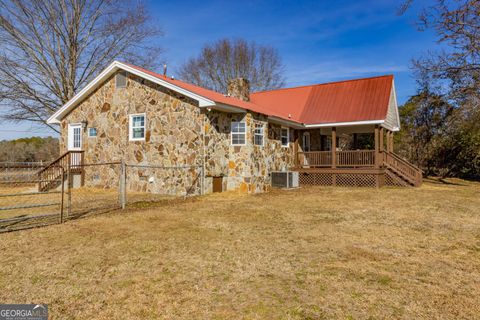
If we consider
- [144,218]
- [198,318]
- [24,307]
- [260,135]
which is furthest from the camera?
[260,135]

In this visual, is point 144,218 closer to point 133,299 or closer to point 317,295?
point 133,299

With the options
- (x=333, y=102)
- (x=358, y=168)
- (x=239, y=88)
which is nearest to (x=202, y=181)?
(x=239, y=88)

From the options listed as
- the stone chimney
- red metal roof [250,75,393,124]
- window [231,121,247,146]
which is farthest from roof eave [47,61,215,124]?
red metal roof [250,75,393,124]

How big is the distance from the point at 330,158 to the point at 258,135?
557cm


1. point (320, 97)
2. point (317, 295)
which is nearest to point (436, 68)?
point (320, 97)

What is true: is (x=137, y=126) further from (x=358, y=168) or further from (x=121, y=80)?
(x=358, y=168)

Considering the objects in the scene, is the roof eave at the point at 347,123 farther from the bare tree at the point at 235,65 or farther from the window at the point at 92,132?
the bare tree at the point at 235,65

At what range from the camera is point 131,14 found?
22.9 meters

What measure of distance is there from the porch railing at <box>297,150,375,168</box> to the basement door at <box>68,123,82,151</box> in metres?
11.4

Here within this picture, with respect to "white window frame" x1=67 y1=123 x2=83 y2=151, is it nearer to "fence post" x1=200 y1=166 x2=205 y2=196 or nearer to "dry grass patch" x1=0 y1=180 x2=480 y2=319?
"fence post" x1=200 y1=166 x2=205 y2=196

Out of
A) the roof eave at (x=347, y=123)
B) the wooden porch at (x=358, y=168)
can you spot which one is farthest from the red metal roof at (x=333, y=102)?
the wooden porch at (x=358, y=168)

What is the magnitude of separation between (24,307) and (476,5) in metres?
12.4

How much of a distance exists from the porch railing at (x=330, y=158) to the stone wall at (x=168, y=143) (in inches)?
142

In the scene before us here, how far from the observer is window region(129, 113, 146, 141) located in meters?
13.6
